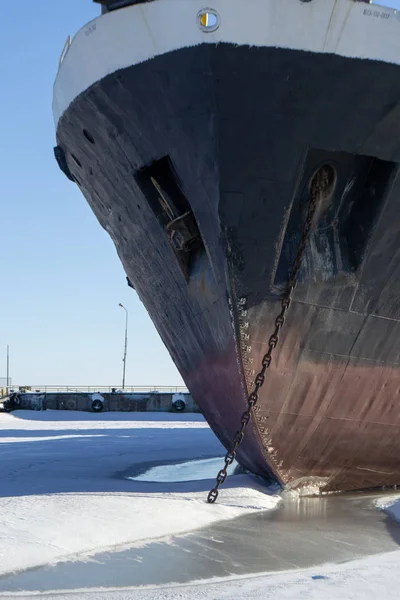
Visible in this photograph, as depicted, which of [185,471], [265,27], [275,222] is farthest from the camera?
[185,471]

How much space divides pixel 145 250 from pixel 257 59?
10.4 ft

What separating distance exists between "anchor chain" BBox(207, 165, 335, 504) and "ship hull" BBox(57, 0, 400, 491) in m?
0.10

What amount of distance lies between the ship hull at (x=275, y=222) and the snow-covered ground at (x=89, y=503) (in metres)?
1.08

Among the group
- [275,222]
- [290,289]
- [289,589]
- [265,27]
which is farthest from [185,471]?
[265,27]

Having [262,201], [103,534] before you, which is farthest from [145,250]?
[103,534]

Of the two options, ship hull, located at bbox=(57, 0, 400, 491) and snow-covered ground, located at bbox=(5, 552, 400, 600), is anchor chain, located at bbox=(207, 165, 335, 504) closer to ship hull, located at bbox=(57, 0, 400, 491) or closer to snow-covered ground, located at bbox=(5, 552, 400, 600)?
ship hull, located at bbox=(57, 0, 400, 491)

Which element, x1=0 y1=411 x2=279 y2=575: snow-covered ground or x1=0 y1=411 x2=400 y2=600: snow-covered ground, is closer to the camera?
x1=0 y1=411 x2=400 y2=600: snow-covered ground

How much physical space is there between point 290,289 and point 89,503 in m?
2.94

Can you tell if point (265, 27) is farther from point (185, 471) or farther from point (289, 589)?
point (185, 471)

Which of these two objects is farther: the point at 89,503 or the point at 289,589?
the point at 89,503

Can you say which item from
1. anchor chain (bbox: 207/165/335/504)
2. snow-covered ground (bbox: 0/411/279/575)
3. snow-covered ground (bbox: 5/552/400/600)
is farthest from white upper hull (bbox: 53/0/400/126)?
snow-covered ground (bbox: 5/552/400/600)

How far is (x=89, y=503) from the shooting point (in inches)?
263

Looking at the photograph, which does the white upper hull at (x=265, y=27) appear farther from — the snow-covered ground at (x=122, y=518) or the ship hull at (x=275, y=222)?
the snow-covered ground at (x=122, y=518)

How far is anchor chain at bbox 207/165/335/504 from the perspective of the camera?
279 inches
